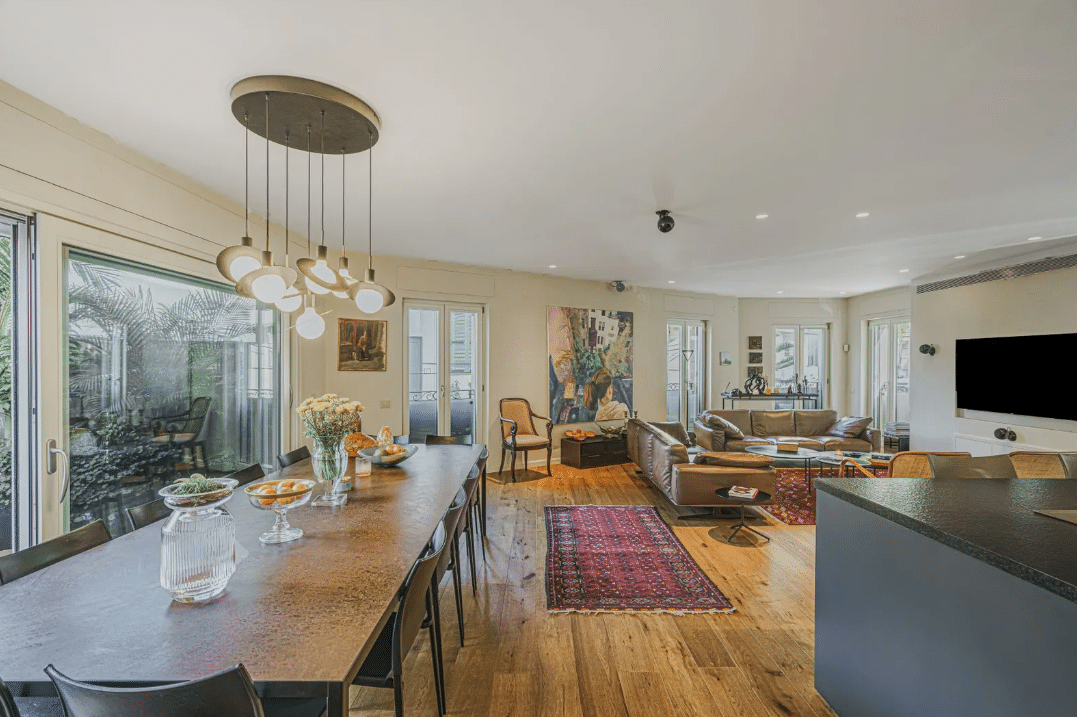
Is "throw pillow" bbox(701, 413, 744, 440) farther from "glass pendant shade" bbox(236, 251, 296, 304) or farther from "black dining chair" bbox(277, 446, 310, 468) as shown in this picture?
"glass pendant shade" bbox(236, 251, 296, 304)

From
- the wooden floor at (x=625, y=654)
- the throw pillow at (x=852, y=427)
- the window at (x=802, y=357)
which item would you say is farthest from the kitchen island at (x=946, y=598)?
the window at (x=802, y=357)

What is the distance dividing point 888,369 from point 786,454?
157 inches

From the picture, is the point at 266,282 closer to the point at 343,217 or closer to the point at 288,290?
the point at 288,290

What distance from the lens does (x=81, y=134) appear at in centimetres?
240

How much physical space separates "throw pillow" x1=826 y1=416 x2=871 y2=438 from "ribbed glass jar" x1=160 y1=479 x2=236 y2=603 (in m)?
7.62

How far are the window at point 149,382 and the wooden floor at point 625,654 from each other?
6.27 feet

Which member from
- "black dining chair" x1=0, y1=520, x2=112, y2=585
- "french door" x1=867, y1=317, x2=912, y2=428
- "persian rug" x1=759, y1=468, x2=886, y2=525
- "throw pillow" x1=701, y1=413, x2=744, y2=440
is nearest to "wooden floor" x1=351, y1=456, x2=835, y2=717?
"persian rug" x1=759, y1=468, x2=886, y2=525

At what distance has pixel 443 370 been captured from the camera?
613cm

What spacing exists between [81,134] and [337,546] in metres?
2.47

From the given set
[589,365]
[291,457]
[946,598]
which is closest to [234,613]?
[946,598]

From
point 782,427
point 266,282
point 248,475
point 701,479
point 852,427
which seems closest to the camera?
point 266,282

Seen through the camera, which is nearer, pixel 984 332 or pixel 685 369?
pixel 984 332

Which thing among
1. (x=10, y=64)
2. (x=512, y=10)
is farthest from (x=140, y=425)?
(x=512, y=10)

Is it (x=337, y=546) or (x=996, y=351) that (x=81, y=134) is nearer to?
(x=337, y=546)
